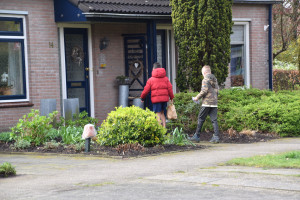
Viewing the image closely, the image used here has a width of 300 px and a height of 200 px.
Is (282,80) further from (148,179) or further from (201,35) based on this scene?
(148,179)

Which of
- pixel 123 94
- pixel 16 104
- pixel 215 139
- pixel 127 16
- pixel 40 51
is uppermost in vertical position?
pixel 127 16

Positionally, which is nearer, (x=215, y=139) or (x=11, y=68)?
(x=215, y=139)

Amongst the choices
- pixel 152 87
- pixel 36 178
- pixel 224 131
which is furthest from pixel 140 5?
pixel 36 178

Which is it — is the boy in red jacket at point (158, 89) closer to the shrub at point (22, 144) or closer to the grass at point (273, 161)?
the shrub at point (22, 144)

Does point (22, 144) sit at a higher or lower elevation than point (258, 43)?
lower

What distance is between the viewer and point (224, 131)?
13.5 meters

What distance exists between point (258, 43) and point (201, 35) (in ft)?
15.9

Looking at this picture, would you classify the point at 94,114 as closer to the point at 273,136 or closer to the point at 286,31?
the point at 273,136

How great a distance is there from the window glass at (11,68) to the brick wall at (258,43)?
7.63 m

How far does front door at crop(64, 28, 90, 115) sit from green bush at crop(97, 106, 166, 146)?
4925 mm

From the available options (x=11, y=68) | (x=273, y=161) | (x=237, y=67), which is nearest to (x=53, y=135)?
(x=11, y=68)

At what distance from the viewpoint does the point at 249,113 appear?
13352mm

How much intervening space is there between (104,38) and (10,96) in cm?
323

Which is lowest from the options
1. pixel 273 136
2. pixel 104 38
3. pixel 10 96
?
pixel 273 136
